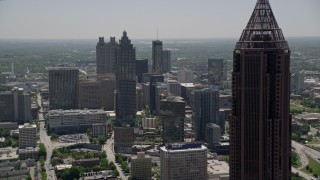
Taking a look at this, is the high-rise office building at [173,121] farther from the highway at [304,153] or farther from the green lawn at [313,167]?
the green lawn at [313,167]

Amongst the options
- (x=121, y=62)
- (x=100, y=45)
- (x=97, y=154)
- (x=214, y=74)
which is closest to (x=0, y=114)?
(x=121, y=62)

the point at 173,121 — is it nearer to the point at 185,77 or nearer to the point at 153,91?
the point at 153,91

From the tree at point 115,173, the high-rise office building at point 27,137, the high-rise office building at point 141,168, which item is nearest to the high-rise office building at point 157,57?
the high-rise office building at point 27,137

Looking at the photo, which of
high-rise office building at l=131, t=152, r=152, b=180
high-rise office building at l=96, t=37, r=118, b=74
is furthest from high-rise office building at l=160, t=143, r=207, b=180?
high-rise office building at l=96, t=37, r=118, b=74

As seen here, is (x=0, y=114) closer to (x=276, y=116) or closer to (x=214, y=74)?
(x=214, y=74)

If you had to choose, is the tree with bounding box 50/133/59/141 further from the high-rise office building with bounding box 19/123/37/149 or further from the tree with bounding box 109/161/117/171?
the tree with bounding box 109/161/117/171

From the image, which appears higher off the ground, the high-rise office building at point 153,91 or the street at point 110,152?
the high-rise office building at point 153,91

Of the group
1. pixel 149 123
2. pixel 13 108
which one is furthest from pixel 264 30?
pixel 13 108
